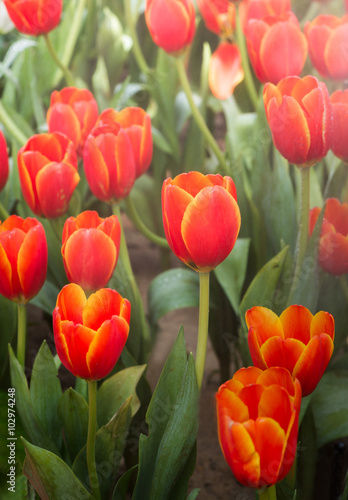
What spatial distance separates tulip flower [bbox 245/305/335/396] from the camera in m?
0.47

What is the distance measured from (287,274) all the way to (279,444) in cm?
39

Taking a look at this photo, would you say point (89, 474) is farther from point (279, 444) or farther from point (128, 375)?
point (279, 444)

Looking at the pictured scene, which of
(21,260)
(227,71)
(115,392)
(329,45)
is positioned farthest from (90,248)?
(227,71)

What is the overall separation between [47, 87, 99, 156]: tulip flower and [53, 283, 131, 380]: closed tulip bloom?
1.00 ft

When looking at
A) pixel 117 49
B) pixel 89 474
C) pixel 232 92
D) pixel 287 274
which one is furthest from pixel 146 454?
pixel 117 49

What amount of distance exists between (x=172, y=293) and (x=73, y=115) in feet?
0.92

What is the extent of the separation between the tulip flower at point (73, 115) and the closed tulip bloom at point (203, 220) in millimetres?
277

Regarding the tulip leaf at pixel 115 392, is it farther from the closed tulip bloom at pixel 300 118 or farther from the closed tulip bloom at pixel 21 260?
the closed tulip bloom at pixel 300 118

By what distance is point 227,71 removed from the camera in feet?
3.78

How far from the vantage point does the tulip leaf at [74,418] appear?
0.64 m

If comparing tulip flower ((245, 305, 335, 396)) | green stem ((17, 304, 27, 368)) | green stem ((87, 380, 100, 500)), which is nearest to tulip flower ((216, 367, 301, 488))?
tulip flower ((245, 305, 335, 396))

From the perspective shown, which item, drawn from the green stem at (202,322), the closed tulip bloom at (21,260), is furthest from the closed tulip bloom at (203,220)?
the closed tulip bloom at (21,260)

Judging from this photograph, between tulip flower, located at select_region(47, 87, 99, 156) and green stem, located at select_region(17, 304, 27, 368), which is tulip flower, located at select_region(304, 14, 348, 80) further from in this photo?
green stem, located at select_region(17, 304, 27, 368)

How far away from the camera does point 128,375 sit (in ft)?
2.23
